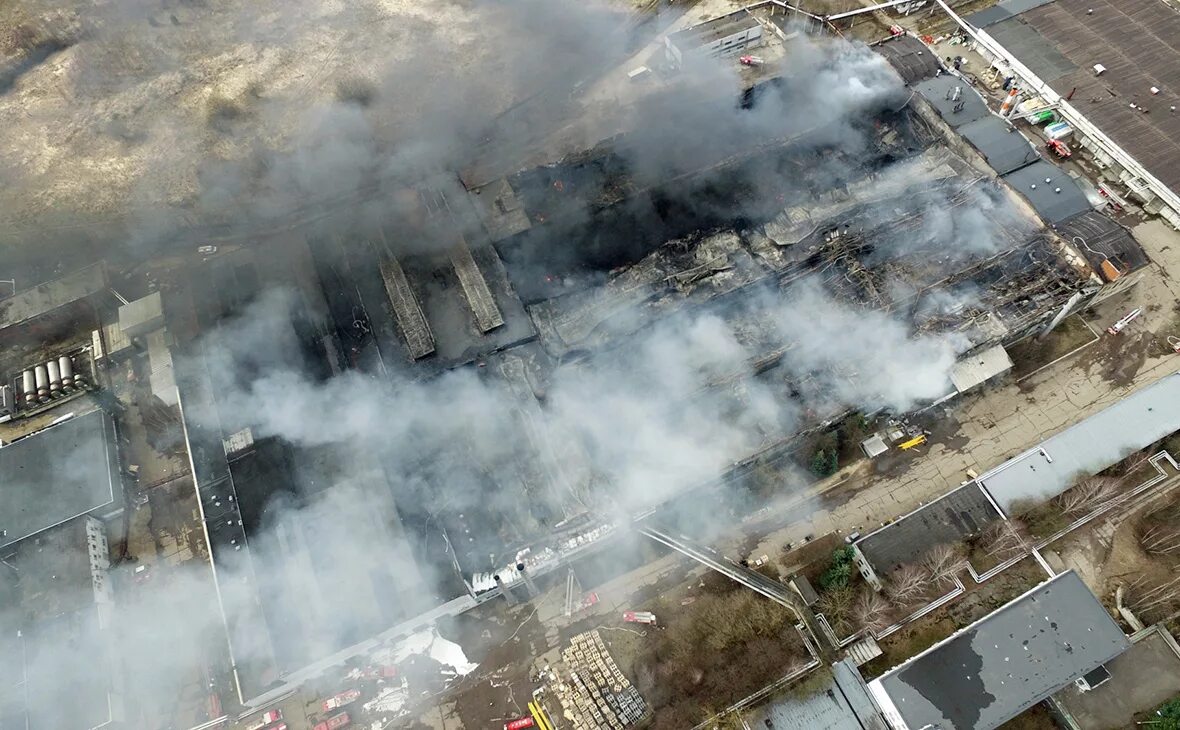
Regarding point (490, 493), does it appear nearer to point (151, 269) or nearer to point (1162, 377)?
point (151, 269)

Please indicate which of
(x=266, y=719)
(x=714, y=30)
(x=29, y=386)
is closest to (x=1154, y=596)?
(x=266, y=719)

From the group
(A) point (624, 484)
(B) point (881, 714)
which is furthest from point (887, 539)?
(A) point (624, 484)

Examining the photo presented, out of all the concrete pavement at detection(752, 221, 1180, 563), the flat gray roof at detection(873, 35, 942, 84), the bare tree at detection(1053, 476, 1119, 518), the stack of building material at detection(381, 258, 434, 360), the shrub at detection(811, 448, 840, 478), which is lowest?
the bare tree at detection(1053, 476, 1119, 518)

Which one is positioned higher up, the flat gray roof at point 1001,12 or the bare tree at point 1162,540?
the flat gray roof at point 1001,12

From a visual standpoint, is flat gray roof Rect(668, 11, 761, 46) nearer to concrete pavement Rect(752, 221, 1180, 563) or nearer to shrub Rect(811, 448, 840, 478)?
concrete pavement Rect(752, 221, 1180, 563)

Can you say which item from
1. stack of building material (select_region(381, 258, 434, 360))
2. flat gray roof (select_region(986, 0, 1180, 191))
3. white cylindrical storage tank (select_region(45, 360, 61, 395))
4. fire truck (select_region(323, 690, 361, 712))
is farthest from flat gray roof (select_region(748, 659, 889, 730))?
white cylindrical storage tank (select_region(45, 360, 61, 395))

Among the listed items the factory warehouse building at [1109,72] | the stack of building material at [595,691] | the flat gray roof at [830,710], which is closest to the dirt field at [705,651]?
the stack of building material at [595,691]

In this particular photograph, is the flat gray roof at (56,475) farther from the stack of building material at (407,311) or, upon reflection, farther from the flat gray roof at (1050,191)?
the flat gray roof at (1050,191)
